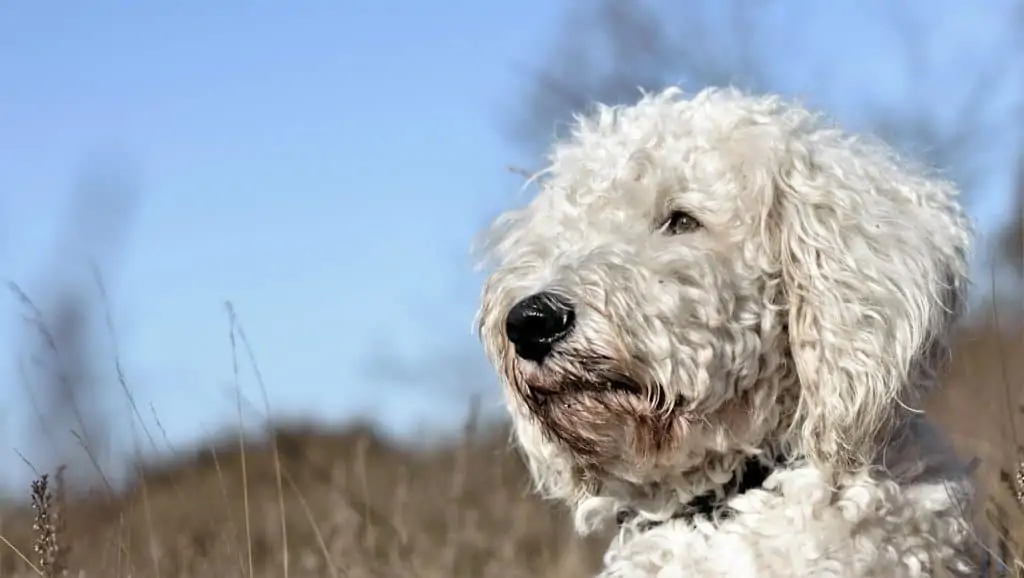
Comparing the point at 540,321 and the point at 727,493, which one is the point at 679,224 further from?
the point at 727,493

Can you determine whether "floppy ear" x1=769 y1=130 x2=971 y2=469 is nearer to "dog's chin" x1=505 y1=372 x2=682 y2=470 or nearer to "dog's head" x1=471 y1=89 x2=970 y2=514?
"dog's head" x1=471 y1=89 x2=970 y2=514

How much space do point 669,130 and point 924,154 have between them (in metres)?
0.89

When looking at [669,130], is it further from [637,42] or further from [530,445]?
[637,42]

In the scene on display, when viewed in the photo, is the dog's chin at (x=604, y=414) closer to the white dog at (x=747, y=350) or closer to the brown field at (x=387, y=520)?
the white dog at (x=747, y=350)

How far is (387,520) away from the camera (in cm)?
579

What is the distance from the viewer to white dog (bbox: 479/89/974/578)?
3.62 metres

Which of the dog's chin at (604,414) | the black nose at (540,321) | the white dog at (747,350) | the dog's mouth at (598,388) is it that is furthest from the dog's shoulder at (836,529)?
the black nose at (540,321)

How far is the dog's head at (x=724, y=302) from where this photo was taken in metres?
3.65

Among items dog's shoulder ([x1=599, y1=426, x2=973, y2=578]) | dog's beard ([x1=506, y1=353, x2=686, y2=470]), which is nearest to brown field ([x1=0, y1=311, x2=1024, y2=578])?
dog's shoulder ([x1=599, y1=426, x2=973, y2=578])

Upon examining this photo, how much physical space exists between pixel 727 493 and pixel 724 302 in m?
0.52

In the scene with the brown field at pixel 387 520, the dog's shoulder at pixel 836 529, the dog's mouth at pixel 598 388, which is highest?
the dog's mouth at pixel 598 388

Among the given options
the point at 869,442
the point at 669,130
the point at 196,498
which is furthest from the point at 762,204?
the point at 196,498

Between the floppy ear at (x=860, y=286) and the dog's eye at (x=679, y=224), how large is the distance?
218 mm

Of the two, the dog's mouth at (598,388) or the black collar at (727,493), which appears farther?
the black collar at (727,493)
